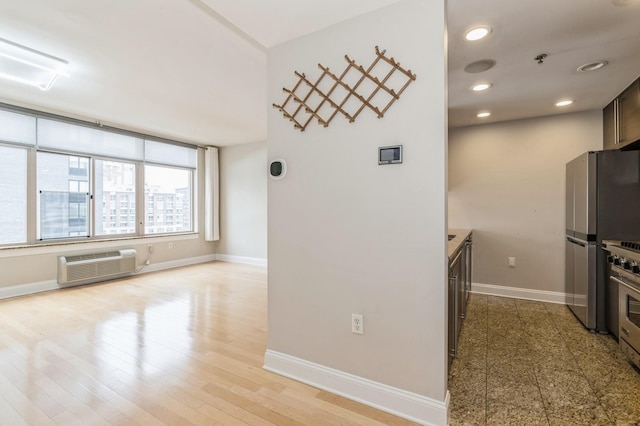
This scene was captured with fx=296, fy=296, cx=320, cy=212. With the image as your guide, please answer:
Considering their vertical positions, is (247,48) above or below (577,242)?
above

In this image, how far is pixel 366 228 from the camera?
1.84 m

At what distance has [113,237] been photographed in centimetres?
500

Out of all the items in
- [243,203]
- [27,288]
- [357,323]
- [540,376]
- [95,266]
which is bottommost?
[540,376]

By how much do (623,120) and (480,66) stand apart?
175 centimetres

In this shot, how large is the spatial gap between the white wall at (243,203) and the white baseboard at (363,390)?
4011 mm

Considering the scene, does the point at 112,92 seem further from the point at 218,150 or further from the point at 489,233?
the point at 489,233

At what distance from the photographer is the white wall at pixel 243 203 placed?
608 centimetres

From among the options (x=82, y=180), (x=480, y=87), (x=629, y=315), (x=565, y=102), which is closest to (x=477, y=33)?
(x=480, y=87)

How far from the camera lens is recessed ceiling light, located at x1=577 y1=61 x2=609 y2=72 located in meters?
2.42

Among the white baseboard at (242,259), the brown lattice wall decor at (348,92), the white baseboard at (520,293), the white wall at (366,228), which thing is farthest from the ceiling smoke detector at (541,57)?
the white baseboard at (242,259)

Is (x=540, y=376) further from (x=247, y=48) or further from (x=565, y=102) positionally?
(x=247, y=48)

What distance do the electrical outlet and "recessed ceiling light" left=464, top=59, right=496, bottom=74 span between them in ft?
7.31

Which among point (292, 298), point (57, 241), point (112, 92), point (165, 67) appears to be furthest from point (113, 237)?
point (292, 298)

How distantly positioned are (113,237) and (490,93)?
5.83m
